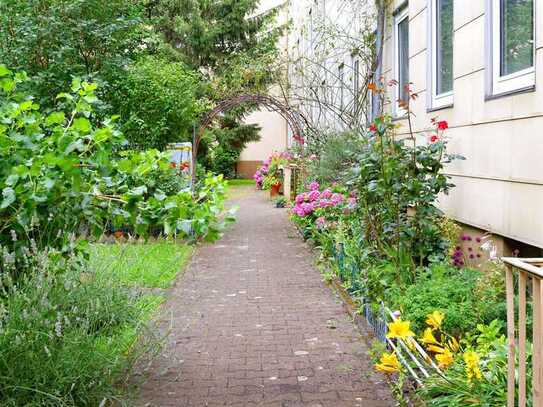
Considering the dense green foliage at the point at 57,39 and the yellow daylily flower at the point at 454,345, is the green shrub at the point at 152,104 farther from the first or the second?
the yellow daylily flower at the point at 454,345

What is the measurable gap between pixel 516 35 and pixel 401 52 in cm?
450

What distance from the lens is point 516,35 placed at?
5.58 meters

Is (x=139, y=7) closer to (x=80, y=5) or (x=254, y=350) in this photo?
(x=80, y=5)

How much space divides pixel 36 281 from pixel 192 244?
25.4 ft

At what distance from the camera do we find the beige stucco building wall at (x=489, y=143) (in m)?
5.05

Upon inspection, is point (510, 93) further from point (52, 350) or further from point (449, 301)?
point (52, 350)

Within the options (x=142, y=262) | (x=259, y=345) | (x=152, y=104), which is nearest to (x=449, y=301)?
(x=259, y=345)

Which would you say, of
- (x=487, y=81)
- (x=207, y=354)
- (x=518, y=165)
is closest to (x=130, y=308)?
(x=207, y=354)

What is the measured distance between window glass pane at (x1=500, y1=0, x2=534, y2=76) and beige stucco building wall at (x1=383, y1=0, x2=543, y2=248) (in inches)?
10.3

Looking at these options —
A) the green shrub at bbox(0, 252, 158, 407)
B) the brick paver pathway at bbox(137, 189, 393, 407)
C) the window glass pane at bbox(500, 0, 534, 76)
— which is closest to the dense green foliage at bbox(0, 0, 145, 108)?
the brick paver pathway at bbox(137, 189, 393, 407)

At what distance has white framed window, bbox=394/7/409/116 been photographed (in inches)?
379

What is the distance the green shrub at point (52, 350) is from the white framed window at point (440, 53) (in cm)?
483

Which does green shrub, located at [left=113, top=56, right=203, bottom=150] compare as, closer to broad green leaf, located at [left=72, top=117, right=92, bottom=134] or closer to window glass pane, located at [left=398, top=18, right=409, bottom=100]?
window glass pane, located at [left=398, top=18, right=409, bottom=100]

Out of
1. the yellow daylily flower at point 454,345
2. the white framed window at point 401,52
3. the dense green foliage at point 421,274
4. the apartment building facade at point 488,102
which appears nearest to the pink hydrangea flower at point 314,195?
the dense green foliage at point 421,274
